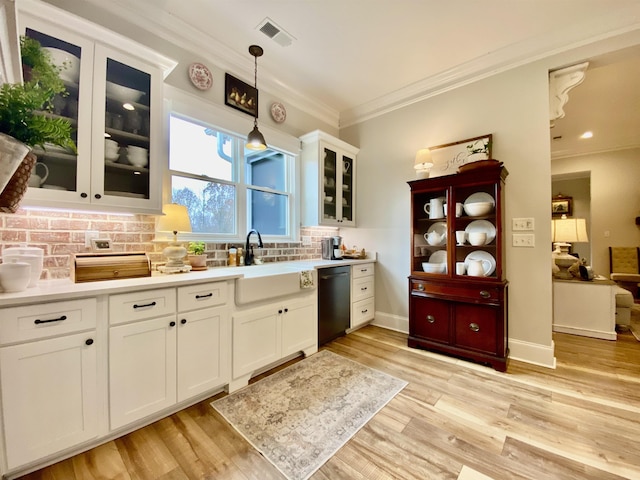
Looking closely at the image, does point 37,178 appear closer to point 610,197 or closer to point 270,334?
point 270,334

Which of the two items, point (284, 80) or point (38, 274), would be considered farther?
point (284, 80)

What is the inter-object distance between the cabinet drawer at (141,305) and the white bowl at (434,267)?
241 cm

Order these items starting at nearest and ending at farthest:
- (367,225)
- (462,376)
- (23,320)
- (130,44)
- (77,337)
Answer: (23,320) → (77,337) → (130,44) → (462,376) → (367,225)

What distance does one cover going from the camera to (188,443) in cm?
149

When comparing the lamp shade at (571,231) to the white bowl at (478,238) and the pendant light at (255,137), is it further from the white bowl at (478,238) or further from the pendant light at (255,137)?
the pendant light at (255,137)

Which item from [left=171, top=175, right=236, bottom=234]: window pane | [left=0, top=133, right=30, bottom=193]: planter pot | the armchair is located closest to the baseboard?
the armchair

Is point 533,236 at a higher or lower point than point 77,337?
higher

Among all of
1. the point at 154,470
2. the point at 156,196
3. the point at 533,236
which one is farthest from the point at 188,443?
the point at 533,236

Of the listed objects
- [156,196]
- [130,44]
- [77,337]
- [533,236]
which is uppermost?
[130,44]

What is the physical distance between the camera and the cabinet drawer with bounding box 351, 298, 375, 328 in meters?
3.22

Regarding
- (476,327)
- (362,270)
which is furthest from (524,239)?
(362,270)

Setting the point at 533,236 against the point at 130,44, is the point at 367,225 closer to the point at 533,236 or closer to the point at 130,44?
the point at 533,236

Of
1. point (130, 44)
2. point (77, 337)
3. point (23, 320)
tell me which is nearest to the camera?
point (23, 320)

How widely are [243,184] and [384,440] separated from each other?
246 centimetres
